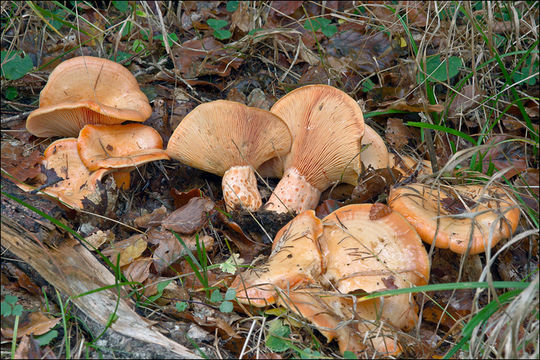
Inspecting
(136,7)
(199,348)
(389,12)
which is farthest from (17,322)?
(389,12)

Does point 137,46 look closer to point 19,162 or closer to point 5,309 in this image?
point 19,162

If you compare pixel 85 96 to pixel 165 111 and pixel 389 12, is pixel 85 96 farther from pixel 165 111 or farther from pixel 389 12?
pixel 389 12

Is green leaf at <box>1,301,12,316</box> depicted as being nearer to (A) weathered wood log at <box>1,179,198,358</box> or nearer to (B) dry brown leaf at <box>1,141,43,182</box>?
(A) weathered wood log at <box>1,179,198,358</box>

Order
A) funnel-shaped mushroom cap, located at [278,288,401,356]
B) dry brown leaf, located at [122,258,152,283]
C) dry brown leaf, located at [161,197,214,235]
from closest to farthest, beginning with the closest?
funnel-shaped mushroom cap, located at [278,288,401,356] < dry brown leaf, located at [122,258,152,283] < dry brown leaf, located at [161,197,214,235]

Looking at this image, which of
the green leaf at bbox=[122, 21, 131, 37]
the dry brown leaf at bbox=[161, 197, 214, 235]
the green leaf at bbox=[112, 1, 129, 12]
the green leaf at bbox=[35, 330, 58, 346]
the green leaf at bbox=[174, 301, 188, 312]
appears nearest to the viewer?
the green leaf at bbox=[35, 330, 58, 346]

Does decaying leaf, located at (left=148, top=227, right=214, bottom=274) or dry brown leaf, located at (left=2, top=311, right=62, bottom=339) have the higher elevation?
dry brown leaf, located at (left=2, top=311, right=62, bottom=339)

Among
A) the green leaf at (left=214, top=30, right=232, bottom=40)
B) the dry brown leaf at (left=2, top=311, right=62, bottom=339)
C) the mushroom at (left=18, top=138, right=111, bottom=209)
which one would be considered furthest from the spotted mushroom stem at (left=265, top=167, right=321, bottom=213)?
the green leaf at (left=214, top=30, right=232, bottom=40)

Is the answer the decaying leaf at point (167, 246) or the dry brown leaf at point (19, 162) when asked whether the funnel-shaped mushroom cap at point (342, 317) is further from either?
the dry brown leaf at point (19, 162)
